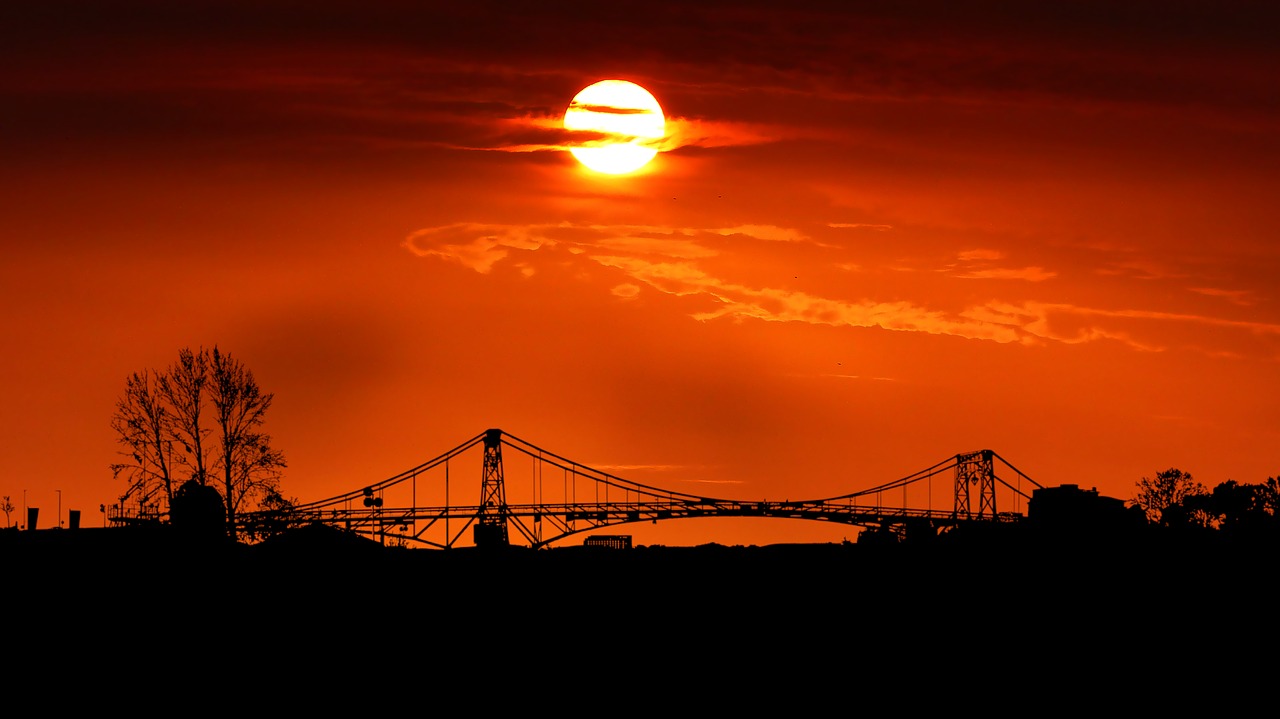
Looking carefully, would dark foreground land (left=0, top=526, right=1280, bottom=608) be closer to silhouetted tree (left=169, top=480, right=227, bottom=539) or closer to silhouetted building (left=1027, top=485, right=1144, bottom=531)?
silhouetted tree (left=169, top=480, right=227, bottom=539)

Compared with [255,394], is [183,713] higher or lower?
lower

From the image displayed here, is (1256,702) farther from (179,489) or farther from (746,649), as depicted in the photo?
(179,489)

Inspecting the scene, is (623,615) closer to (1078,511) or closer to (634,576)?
(634,576)

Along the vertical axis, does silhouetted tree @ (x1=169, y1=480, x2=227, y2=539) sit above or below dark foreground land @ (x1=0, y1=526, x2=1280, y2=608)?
above

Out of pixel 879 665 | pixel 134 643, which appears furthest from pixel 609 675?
pixel 134 643

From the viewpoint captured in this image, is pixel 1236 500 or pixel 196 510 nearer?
pixel 196 510

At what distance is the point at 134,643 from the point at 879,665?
127 feet

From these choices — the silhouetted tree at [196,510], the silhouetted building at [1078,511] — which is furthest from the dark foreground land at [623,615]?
the silhouetted building at [1078,511]

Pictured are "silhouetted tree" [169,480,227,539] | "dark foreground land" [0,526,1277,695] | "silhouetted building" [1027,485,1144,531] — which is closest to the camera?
"dark foreground land" [0,526,1277,695]

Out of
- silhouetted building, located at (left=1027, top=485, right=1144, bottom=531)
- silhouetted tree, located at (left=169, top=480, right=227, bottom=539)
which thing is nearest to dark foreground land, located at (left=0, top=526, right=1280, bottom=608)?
silhouetted tree, located at (left=169, top=480, right=227, bottom=539)

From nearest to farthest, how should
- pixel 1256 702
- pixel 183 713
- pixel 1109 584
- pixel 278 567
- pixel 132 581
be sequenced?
pixel 183 713 → pixel 1256 702 → pixel 132 581 → pixel 278 567 → pixel 1109 584

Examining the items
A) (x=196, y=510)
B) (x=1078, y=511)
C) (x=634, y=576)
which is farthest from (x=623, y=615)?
(x=1078, y=511)

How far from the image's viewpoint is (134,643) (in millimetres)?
86438

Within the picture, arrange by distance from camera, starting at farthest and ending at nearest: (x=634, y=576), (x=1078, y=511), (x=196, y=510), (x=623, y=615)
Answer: (x=1078, y=511) < (x=634, y=576) < (x=196, y=510) < (x=623, y=615)
